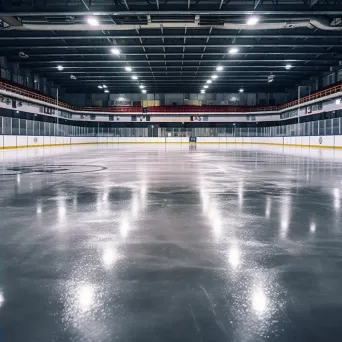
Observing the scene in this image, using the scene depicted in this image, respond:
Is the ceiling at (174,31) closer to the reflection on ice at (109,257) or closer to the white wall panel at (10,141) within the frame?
the white wall panel at (10,141)

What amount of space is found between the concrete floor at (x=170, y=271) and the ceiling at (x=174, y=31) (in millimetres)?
18376

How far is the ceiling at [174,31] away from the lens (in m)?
21.7

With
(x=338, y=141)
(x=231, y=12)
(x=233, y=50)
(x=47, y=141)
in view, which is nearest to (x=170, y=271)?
(x=231, y=12)

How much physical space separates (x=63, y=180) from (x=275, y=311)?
357 inches

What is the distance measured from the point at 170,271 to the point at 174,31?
28.3m

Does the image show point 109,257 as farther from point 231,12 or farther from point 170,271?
point 231,12

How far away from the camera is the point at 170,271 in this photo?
338 cm

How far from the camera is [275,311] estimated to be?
259 centimetres

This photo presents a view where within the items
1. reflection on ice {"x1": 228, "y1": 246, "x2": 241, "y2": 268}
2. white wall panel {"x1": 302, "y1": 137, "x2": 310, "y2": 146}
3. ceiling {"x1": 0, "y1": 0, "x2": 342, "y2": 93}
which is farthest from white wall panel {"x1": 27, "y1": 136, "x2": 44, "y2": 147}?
reflection on ice {"x1": 228, "y1": 246, "x2": 241, "y2": 268}

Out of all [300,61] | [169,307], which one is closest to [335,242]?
[169,307]

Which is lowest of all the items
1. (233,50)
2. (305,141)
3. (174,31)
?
(305,141)

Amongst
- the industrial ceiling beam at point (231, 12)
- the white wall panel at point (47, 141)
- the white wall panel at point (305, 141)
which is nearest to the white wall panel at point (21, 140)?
the white wall panel at point (47, 141)

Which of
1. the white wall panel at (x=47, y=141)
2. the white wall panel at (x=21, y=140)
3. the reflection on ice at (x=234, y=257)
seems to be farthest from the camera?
the white wall panel at (x=47, y=141)

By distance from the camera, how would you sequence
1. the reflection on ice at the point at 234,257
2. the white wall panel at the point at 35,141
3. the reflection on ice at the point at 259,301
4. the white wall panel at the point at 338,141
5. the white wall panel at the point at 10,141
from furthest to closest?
the white wall panel at the point at 35,141 → the white wall panel at the point at 338,141 → the white wall panel at the point at 10,141 → the reflection on ice at the point at 234,257 → the reflection on ice at the point at 259,301
